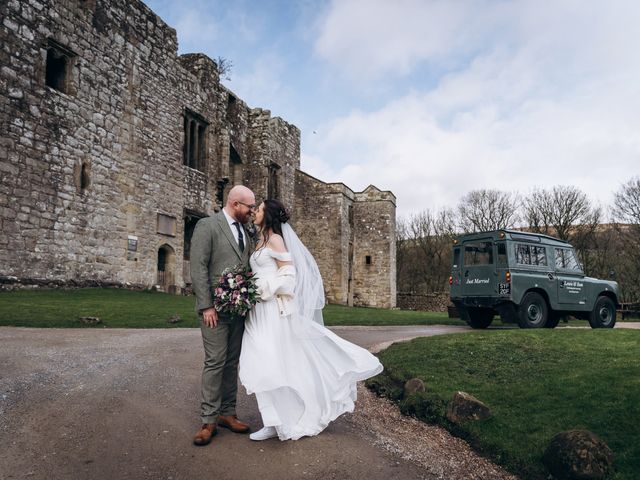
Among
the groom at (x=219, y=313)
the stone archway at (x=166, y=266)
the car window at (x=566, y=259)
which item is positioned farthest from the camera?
the stone archway at (x=166, y=266)

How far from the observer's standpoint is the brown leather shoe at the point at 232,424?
15.7ft

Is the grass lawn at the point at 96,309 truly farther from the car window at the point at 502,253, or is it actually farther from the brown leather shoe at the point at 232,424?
the brown leather shoe at the point at 232,424

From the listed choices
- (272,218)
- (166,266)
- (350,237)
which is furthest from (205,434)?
(350,237)

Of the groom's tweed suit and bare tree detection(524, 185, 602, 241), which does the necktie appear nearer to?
the groom's tweed suit

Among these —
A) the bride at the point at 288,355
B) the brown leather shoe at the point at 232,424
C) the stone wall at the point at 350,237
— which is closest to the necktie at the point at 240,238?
the bride at the point at 288,355

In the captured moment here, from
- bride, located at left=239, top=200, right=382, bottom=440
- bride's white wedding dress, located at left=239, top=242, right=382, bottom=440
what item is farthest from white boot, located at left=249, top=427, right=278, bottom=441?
bride's white wedding dress, located at left=239, top=242, right=382, bottom=440

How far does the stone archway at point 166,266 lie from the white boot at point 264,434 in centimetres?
1665

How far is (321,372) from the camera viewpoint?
4.88m

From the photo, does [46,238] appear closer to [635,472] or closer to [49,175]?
[49,175]

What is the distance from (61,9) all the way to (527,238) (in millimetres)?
14904

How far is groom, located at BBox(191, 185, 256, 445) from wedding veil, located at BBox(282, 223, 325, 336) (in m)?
0.48

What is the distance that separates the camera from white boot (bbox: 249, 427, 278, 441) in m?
4.59

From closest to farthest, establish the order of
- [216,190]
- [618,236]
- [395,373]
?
[395,373] → [216,190] → [618,236]

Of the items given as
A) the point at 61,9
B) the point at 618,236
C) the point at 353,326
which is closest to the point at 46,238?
the point at 61,9
